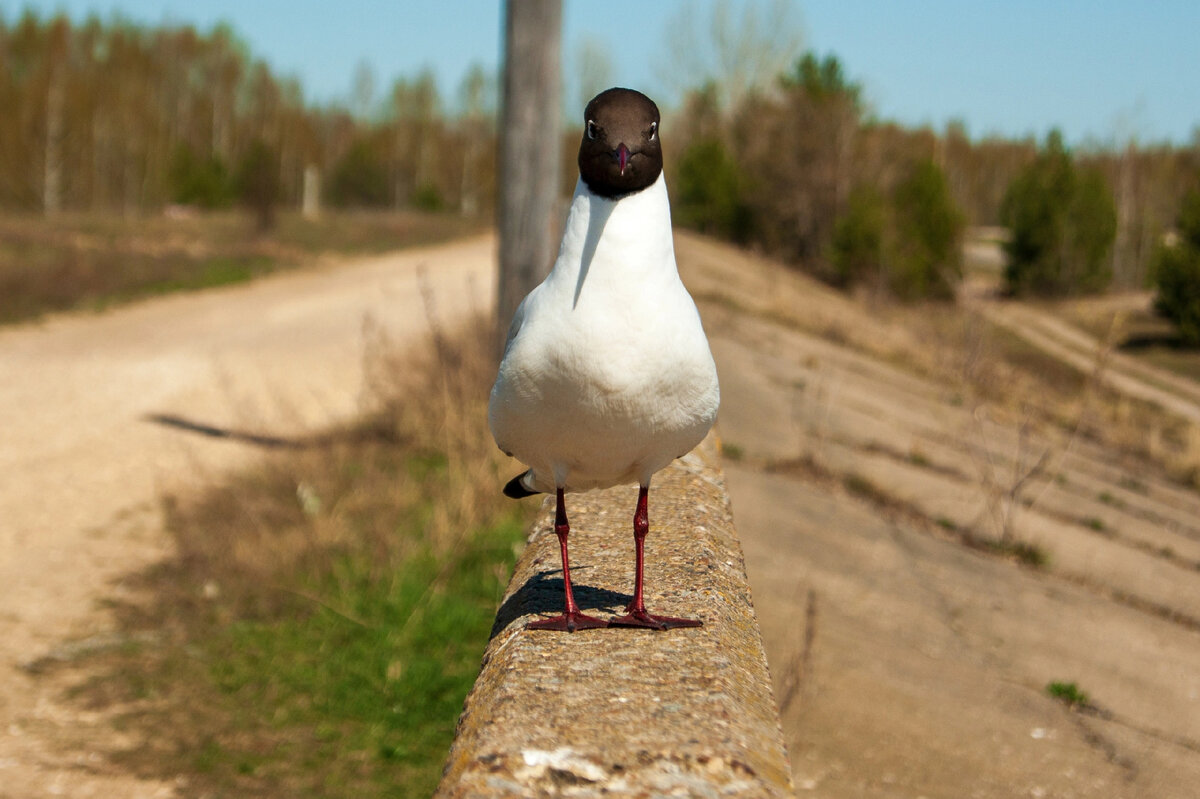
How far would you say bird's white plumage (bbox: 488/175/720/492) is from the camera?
250cm

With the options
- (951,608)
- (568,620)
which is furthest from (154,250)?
(568,620)

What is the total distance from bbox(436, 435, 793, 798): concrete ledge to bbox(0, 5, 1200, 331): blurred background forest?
628cm

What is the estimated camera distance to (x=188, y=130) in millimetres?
58500

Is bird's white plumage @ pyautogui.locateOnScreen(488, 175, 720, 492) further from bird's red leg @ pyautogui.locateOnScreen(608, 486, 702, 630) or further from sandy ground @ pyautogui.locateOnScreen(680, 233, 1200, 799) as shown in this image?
sandy ground @ pyautogui.locateOnScreen(680, 233, 1200, 799)

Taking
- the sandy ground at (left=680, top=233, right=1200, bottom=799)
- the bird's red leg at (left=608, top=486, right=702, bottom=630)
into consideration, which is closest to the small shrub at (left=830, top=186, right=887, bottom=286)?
the sandy ground at (left=680, top=233, right=1200, bottom=799)

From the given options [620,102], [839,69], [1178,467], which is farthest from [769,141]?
[620,102]

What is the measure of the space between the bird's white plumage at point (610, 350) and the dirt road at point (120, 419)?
2.93 meters

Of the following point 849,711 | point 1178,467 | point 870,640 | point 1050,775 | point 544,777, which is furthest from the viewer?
point 1178,467

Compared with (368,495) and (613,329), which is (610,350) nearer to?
(613,329)

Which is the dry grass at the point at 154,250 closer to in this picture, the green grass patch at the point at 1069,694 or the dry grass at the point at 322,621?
the dry grass at the point at 322,621

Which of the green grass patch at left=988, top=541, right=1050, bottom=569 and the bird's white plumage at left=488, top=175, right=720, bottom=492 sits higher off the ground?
the bird's white plumage at left=488, top=175, right=720, bottom=492

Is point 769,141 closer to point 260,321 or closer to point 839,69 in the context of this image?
point 839,69

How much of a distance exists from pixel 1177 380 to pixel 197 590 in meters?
16.2

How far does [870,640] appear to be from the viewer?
596 centimetres
